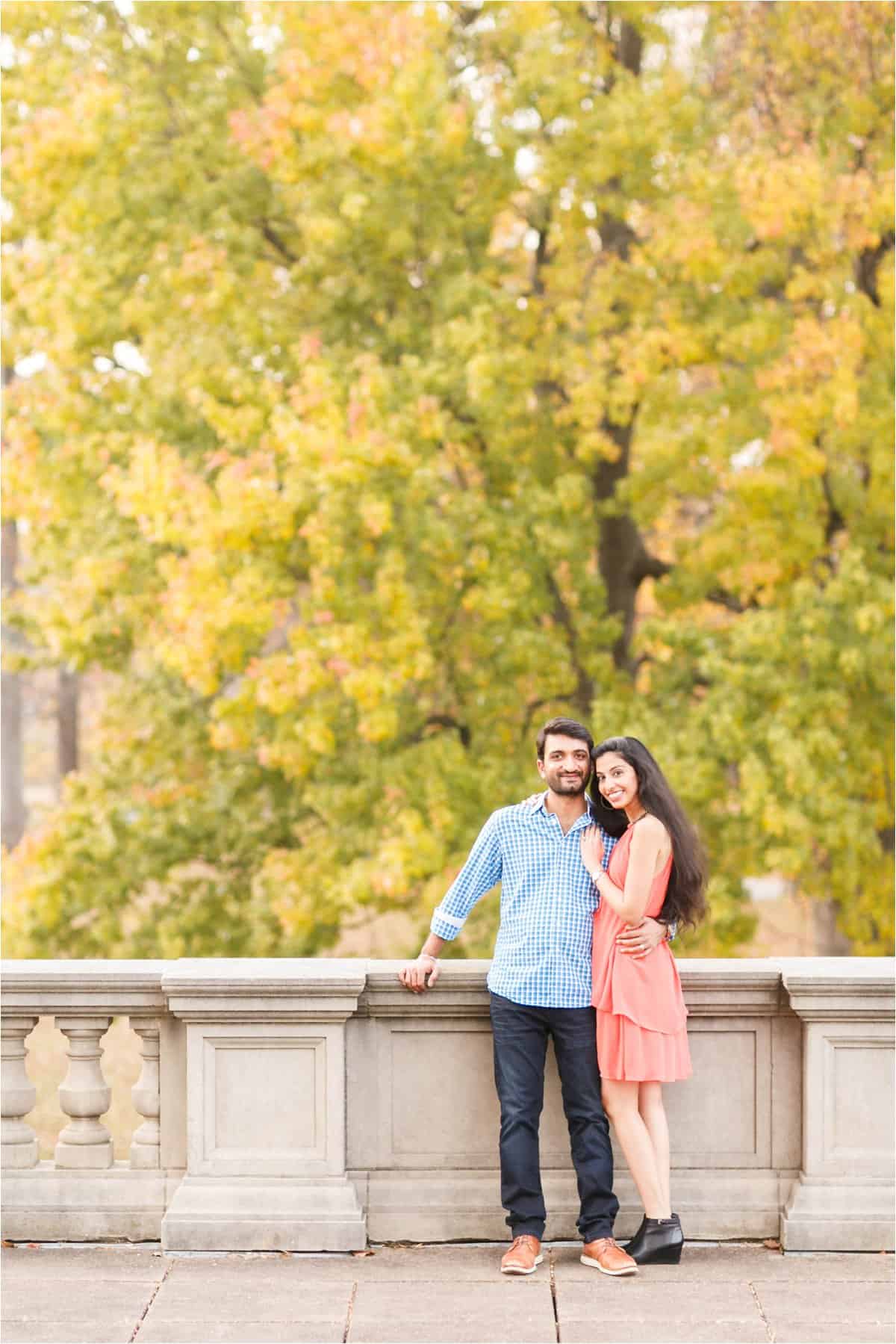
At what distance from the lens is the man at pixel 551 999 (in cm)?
541

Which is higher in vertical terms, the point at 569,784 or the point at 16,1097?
the point at 569,784

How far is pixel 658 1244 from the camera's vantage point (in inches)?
214

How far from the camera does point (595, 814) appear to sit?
5.55 meters

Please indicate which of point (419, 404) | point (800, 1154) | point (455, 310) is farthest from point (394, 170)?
point (800, 1154)

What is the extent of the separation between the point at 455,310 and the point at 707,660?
11.1 ft

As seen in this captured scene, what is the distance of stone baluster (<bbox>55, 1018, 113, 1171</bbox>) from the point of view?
19.1 ft

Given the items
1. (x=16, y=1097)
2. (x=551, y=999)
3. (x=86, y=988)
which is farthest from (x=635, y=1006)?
(x=16, y=1097)

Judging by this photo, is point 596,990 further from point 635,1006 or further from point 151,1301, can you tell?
point 151,1301

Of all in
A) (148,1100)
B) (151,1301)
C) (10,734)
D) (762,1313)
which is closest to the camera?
(762,1313)

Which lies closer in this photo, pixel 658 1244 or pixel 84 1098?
pixel 658 1244

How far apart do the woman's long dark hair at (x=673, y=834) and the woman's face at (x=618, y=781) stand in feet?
0.06

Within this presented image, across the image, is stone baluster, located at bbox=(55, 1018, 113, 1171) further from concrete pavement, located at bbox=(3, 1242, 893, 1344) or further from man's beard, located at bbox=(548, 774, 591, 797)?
man's beard, located at bbox=(548, 774, 591, 797)

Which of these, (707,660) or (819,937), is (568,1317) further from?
(819,937)

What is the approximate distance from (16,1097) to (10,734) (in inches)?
788
